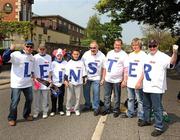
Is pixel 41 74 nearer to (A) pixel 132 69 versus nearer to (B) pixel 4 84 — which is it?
(A) pixel 132 69

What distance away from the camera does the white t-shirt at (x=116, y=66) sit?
1043cm

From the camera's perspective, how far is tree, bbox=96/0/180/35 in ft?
99.0

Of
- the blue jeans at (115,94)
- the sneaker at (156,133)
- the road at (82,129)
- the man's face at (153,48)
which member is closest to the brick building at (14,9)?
the road at (82,129)

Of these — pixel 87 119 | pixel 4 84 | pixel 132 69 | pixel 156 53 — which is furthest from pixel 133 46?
pixel 4 84

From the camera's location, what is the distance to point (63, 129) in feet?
29.7

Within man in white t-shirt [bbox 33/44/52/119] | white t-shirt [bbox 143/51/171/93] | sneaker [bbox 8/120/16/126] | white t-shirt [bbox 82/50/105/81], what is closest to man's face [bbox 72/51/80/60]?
white t-shirt [bbox 82/50/105/81]

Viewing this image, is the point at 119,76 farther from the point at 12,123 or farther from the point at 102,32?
the point at 102,32

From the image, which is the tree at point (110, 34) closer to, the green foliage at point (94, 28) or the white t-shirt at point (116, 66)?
the green foliage at point (94, 28)

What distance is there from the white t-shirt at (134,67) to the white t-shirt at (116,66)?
374 millimetres

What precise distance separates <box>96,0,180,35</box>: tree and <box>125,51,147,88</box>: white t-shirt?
2051 centimetres

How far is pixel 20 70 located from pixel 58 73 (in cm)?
130

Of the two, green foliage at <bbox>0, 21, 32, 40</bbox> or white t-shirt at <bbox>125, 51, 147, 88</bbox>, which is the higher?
green foliage at <bbox>0, 21, 32, 40</bbox>

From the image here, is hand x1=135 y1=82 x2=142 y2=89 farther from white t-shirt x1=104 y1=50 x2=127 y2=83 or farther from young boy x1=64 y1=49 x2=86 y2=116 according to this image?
young boy x1=64 y1=49 x2=86 y2=116

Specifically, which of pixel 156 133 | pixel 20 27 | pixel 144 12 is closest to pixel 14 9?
pixel 20 27
